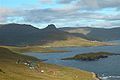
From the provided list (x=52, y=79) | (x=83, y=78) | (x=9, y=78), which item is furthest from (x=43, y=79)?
(x=83, y=78)

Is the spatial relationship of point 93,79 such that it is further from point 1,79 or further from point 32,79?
point 1,79

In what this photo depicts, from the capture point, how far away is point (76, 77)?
19762 centimetres

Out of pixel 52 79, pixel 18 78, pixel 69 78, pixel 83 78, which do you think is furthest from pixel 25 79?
pixel 83 78

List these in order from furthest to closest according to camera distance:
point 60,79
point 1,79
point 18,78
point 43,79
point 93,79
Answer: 1. point 93,79
2. point 60,79
3. point 43,79
4. point 18,78
5. point 1,79

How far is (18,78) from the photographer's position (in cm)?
15662

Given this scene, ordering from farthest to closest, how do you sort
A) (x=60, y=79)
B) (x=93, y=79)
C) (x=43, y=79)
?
(x=93, y=79)
(x=60, y=79)
(x=43, y=79)

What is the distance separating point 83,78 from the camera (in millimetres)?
197625

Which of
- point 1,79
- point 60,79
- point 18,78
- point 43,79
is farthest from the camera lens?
point 60,79

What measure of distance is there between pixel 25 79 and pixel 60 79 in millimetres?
26064

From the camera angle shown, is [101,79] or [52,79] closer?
[52,79]

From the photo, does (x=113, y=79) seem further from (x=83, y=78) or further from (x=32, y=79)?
(x=32, y=79)

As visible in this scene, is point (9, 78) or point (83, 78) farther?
point (83, 78)

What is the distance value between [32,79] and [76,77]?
138 ft

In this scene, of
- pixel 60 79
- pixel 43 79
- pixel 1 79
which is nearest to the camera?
pixel 1 79
